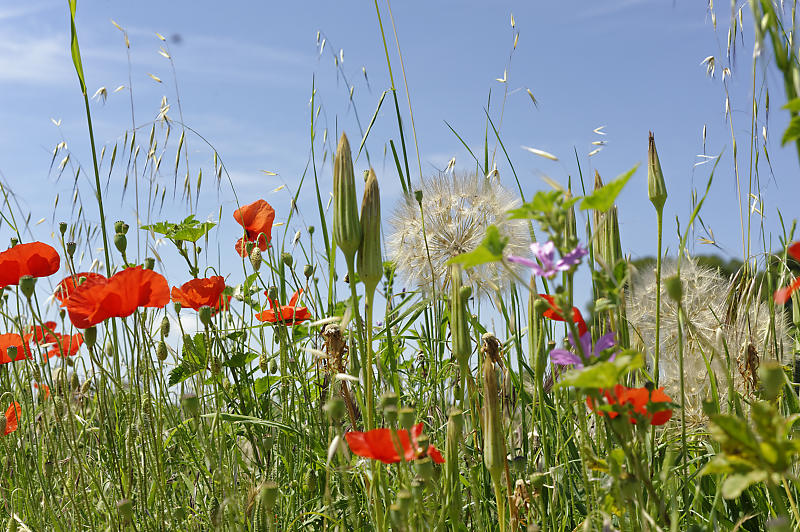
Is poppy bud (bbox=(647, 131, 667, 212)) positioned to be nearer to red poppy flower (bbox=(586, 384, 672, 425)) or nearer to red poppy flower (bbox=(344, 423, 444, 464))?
red poppy flower (bbox=(586, 384, 672, 425))

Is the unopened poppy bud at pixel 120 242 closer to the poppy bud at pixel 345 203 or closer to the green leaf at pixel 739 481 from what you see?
the poppy bud at pixel 345 203

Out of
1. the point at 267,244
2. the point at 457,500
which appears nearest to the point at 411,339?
the point at 267,244

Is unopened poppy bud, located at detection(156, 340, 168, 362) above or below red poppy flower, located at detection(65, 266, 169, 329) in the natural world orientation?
below

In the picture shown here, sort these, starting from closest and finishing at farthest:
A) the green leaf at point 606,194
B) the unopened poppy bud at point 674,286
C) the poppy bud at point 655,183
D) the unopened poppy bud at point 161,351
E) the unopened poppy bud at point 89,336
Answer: the green leaf at point 606,194, the unopened poppy bud at point 674,286, the poppy bud at point 655,183, the unopened poppy bud at point 89,336, the unopened poppy bud at point 161,351

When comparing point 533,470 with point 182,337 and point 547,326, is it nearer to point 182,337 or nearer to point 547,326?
point 547,326

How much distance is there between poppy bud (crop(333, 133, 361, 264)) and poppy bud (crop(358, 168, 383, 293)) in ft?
0.06

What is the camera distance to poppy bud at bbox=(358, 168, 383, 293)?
1.26 metres

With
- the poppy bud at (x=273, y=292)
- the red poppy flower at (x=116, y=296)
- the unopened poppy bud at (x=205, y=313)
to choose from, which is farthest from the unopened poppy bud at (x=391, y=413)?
the poppy bud at (x=273, y=292)

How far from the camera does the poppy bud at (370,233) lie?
126 cm

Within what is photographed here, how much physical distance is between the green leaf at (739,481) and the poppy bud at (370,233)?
2.27 ft

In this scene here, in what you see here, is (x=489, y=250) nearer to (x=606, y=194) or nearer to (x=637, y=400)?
(x=606, y=194)

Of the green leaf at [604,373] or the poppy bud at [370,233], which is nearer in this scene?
the green leaf at [604,373]

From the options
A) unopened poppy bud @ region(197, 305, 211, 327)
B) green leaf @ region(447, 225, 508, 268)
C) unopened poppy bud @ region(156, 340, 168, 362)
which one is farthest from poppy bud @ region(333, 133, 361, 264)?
unopened poppy bud @ region(156, 340, 168, 362)

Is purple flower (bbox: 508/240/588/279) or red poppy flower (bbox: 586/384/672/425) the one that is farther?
red poppy flower (bbox: 586/384/672/425)
